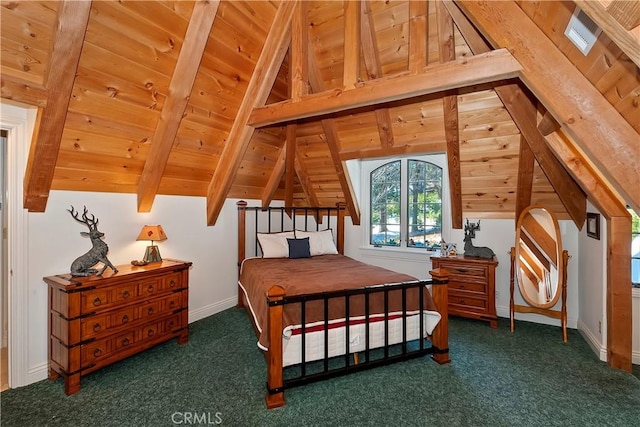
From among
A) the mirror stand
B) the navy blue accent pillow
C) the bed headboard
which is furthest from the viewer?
the bed headboard

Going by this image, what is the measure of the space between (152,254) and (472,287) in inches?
140

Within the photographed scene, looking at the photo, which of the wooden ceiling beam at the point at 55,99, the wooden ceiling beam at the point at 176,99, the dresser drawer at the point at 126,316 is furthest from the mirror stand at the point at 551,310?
the wooden ceiling beam at the point at 55,99

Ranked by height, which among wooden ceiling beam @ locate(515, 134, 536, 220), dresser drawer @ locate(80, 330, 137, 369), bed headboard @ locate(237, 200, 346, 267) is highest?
wooden ceiling beam @ locate(515, 134, 536, 220)

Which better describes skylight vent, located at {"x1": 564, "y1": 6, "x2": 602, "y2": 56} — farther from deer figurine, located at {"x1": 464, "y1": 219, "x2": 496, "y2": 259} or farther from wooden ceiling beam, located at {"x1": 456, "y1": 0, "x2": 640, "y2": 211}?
deer figurine, located at {"x1": 464, "y1": 219, "x2": 496, "y2": 259}

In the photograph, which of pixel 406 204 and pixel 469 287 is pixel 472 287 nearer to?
pixel 469 287

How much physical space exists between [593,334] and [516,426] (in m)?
1.79

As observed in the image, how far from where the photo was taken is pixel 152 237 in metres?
2.97

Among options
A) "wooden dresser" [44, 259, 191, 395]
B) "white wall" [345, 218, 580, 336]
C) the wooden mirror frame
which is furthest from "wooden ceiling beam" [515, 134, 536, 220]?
"wooden dresser" [44, 259, 191, 395]

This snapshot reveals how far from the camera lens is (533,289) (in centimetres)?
332

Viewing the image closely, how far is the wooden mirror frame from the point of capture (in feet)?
10.5

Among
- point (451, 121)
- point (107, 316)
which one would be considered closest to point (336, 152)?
point (451, 121)

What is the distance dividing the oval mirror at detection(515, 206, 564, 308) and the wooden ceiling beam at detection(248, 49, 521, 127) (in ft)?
6.92

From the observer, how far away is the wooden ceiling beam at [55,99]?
182 cm

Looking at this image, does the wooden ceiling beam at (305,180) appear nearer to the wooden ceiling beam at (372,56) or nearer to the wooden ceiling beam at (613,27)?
the wooden ceiling beam at (372,56)
